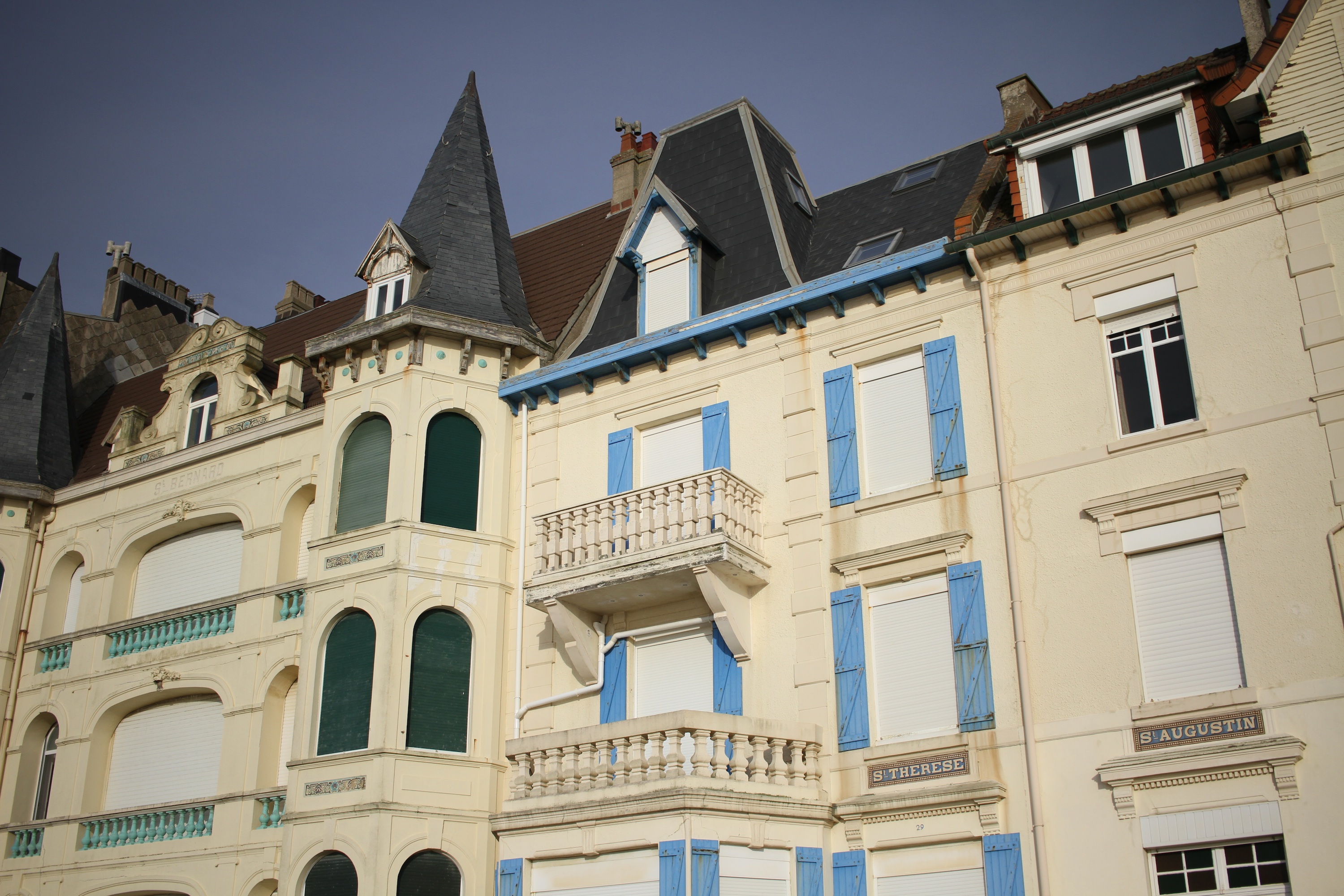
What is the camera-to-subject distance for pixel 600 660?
18.0 m

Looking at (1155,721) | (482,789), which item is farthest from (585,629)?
(1155,721)

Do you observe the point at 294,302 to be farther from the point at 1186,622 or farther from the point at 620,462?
the point at 1186,622

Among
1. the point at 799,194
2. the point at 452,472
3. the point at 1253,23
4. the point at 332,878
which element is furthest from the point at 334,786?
the point at 1253,23

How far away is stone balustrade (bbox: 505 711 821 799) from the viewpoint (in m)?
14.9

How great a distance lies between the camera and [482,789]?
1805 cm

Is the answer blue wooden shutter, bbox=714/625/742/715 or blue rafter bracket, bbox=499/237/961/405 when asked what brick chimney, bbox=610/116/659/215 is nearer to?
blue rafter bracket, bbox=499/237/961/405

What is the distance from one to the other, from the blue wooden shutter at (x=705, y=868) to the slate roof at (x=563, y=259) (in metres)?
9.79

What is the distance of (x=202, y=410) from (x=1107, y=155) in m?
16.9

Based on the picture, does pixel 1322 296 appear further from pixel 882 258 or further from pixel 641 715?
pixel 641 715

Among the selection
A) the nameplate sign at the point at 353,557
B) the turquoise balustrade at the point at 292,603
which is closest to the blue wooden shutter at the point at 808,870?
the nameplate sign at the point at 353,557

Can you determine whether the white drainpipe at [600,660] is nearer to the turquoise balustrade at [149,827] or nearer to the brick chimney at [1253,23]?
the turquoise balustrade at [149,827]

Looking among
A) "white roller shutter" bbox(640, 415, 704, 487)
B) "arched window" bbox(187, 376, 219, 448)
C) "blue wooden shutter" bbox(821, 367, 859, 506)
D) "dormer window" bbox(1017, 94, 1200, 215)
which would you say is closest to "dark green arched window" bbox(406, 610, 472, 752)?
"white roller shutter" bbox(640, 415, 704, 487)

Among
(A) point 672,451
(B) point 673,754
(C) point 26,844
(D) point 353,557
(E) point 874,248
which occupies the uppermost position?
(E) point 874,248

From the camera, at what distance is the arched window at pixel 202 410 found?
79.8 ft
